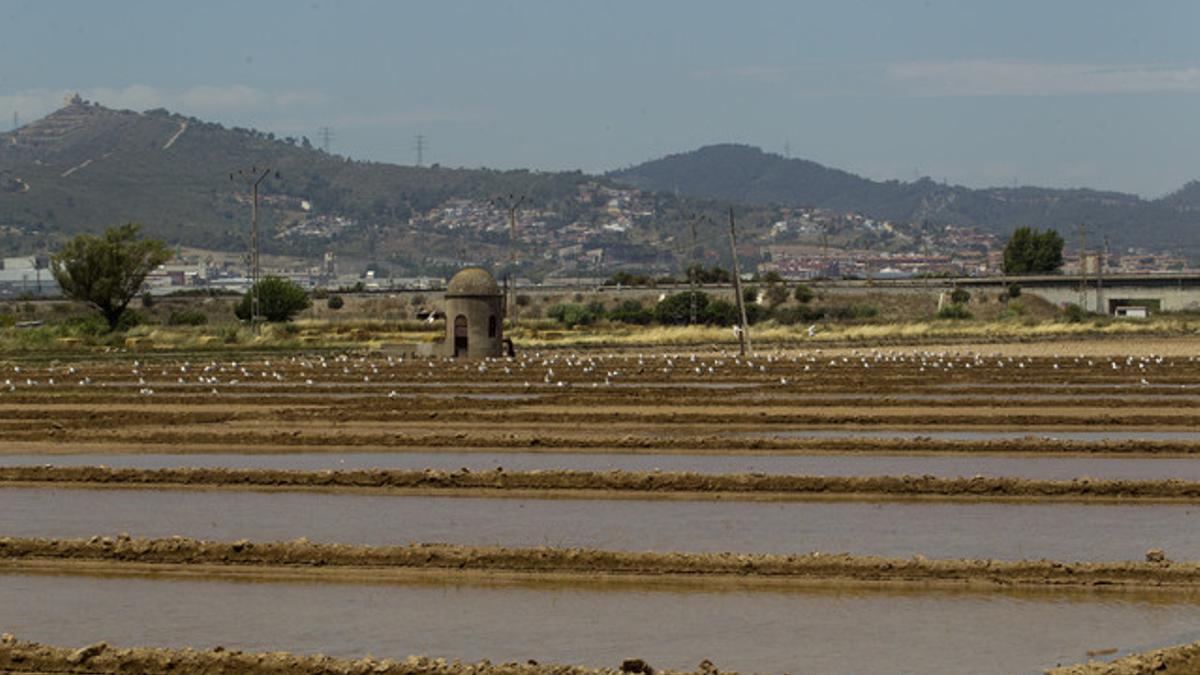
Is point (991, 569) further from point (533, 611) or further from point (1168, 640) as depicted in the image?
point (533, 611)

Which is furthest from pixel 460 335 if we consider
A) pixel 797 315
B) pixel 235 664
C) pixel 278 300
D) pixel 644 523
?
pixel 797 315

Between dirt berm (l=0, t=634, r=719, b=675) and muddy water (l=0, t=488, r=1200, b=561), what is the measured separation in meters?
6.27

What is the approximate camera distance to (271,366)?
6169cm

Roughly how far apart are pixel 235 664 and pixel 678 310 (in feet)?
327

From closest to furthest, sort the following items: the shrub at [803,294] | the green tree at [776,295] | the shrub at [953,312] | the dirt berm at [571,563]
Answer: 1. the dirt berm at [571,563]
2. the shrub at [953,312]
3. the green tree at [776,295]
4. the shrub at [803,294]

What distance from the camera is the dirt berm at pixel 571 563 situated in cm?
1953

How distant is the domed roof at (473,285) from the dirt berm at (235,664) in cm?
4881

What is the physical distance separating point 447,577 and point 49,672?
539 cm

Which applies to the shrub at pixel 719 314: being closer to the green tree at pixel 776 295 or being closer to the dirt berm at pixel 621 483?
the green tree at pixel 776 295

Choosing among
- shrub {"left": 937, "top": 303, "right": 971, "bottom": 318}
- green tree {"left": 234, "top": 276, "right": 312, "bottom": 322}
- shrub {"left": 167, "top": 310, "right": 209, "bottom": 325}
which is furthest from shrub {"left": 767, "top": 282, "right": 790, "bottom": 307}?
shrub {"left": 167, "top": 310, "right": 209, "bottom": 325}

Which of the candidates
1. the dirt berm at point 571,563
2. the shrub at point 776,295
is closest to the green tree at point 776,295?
the shrub at point 776,295

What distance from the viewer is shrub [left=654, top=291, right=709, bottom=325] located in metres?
114

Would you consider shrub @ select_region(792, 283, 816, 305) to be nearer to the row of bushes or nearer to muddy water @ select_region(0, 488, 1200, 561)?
the row of bushes

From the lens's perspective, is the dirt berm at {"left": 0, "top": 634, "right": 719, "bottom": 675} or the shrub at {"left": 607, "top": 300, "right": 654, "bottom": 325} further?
the shrub at {"left": 607, "top": 300, "right": 654, "bottom": 325}
